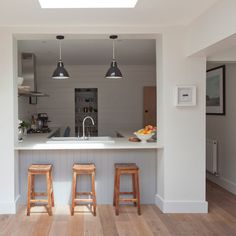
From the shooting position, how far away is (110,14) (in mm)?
3361

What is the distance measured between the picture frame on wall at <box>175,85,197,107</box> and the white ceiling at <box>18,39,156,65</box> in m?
1.47

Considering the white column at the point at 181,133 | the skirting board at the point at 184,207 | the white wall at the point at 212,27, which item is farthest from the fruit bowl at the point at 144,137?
the white wall at the point at 212,27

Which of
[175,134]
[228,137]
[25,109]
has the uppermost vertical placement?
[25,109]

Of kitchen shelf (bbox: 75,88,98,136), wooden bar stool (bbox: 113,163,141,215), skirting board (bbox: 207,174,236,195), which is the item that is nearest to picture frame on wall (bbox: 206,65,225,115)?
skirting board (bbox: 207,174,236,195)

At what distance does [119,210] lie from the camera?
3949 mm

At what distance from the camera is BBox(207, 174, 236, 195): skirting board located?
15.7 ft

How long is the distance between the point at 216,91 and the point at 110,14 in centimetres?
267

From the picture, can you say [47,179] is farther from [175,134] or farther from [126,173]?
[175,134]

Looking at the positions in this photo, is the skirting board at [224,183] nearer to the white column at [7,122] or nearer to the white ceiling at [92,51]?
the white ceiling at [92,51]

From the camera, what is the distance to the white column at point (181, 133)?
3836 mm

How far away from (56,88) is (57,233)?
4851 millimetres

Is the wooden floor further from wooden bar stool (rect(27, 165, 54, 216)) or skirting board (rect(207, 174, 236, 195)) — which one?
skirting board (rect(207, 174, 236, 195))

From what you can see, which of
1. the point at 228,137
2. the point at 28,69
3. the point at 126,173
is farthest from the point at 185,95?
the point at 28,69

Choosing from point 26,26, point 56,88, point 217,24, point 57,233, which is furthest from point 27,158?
point 56,88
